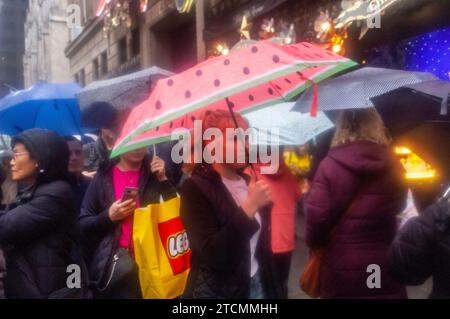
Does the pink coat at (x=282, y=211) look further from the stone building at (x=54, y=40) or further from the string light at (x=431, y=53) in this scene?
the stone building at (x=54, y=40)

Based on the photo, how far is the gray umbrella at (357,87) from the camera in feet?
11.2

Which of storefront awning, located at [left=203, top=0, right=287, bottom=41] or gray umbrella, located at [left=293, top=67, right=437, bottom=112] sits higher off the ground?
storefront awning, located at [left=203, top=0, right=287, bottom=41]

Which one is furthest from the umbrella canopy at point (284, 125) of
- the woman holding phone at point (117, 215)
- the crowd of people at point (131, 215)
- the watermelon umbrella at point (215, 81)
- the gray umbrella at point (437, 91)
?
the watermelon umbrella at point (215, 81)

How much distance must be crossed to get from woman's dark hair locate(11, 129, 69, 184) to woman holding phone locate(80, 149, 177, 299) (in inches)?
10.9

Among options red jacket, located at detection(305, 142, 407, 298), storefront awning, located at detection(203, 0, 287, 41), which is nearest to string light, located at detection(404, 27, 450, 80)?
storefront awning, located at detection(203, 0, 287, 41)

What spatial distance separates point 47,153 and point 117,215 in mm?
637

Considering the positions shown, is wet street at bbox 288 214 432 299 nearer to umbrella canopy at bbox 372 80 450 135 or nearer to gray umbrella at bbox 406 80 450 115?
umbrella canopy at bbox 372 80 450 135

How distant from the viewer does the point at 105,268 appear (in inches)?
124

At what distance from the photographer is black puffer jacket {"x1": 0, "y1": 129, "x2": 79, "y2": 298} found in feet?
9.97

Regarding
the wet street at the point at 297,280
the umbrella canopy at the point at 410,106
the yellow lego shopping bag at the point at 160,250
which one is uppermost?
the umbrella canopy at the point at 410,106

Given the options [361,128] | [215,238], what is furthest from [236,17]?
[215,238]

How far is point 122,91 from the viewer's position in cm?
409

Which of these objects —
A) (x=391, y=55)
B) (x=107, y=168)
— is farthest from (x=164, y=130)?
(x=391, y=55)

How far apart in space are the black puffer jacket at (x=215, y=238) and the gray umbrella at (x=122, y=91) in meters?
1.62
